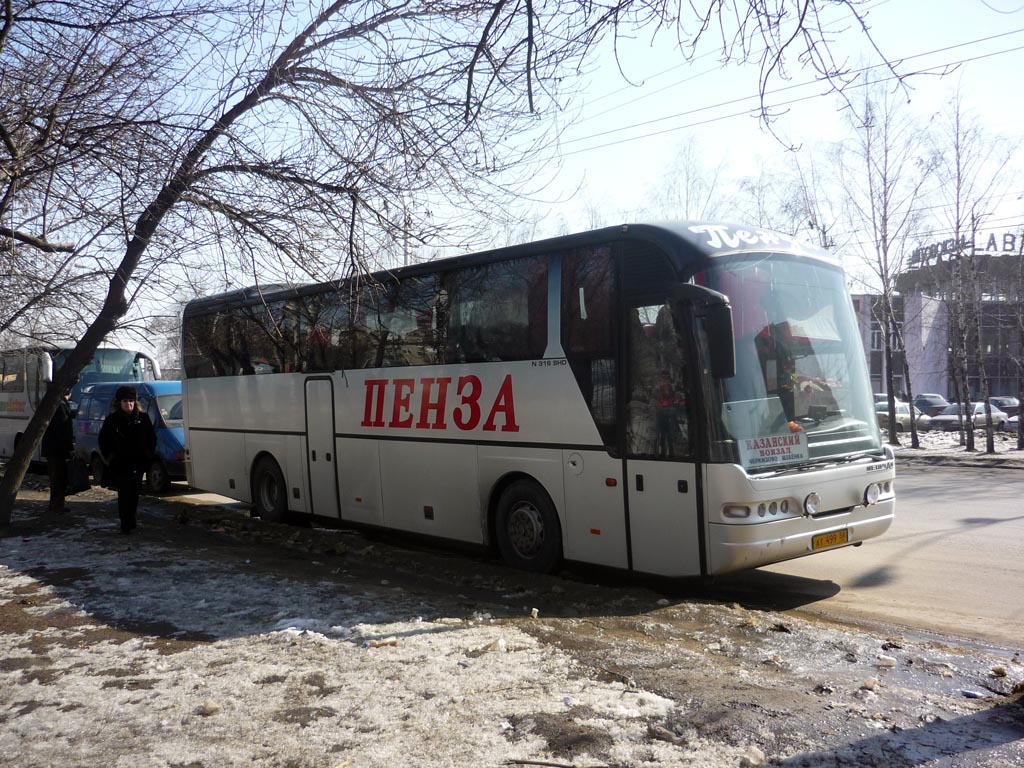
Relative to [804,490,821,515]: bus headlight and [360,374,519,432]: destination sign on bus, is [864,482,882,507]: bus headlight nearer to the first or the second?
[804,490,821,515]: bus headlight

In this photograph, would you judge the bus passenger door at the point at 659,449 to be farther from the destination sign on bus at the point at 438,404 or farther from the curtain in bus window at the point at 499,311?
the destination sign on bus at the point at 438,404

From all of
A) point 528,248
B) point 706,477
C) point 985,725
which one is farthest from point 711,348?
point 985,725

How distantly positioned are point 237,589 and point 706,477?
13.7 feet

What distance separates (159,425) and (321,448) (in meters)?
7.51

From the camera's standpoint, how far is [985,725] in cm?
418

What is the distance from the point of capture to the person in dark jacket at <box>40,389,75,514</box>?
12.9 m

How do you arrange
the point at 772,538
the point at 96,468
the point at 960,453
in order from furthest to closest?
the point at 960,453, the point at 96,468, the point at 772,538

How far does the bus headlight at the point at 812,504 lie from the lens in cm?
724

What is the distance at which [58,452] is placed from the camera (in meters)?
13.1

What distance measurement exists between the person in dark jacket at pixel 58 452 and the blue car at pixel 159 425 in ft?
10.9

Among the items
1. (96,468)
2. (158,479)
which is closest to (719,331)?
(158,479)

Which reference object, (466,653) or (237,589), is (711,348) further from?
(237,589)

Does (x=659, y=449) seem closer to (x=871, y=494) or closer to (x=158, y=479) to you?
(x=871, y=494)

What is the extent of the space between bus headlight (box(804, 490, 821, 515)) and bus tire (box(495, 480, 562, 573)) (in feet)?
7.60
